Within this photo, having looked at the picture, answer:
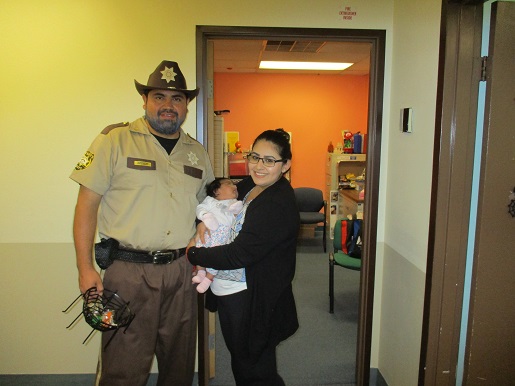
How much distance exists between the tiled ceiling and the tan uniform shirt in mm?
2732

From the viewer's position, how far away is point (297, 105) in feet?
22.0

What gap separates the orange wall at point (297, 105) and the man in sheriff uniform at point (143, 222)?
484 centimetres

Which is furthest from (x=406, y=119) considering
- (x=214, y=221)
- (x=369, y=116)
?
(x=214, y=221)

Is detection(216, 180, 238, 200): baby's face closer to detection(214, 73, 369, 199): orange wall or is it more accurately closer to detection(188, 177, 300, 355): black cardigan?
detection(188, 177, 300, 355): black cardigan

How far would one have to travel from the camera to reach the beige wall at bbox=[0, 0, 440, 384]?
2166 mm

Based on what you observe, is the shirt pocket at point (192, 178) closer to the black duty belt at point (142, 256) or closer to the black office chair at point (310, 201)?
the black duty belt at point (142, 256)

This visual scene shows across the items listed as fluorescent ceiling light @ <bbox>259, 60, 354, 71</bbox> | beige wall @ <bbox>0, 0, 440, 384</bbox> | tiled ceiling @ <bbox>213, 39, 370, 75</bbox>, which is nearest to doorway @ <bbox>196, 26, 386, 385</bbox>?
beige wall @ <bbox>0, 0, 440, 384</bbox>

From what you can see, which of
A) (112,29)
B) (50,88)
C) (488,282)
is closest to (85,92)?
(50,88)

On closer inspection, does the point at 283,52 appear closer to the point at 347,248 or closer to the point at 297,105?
the point at 297,105

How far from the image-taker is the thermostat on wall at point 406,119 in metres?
2.03

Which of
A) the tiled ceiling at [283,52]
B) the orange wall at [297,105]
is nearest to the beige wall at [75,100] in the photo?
the tiled ceiling at [283,52]

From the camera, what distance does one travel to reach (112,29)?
2.19 meters

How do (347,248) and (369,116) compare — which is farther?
(347,248)

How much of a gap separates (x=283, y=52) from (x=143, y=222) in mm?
3793
